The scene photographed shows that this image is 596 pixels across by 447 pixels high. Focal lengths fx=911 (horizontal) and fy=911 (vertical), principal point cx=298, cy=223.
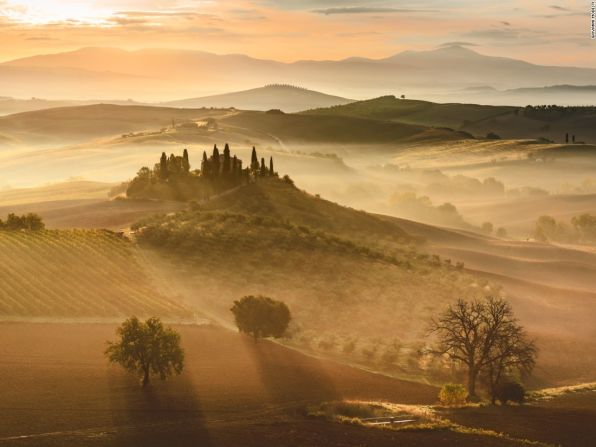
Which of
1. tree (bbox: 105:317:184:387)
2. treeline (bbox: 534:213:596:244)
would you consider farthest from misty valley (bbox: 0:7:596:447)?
treeline (bbox: 534:213:596:244)

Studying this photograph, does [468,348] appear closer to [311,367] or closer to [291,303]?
[311,367]

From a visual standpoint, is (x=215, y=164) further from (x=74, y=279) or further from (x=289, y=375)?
(x=289, y=375)

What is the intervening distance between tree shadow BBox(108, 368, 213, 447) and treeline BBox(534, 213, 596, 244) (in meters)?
95.6

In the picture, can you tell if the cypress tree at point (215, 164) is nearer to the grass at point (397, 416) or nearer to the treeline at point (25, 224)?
the treeline at point (25, 224)

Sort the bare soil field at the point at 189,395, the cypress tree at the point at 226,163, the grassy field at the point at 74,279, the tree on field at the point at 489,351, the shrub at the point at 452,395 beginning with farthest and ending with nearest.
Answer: the cypress tree at the point at 226,163 → the grassy field at the point at 74,279 → the tree on field at the point at 489,351 → the shrub at the point at 452,395 → the bare soil field at the point at 189,395

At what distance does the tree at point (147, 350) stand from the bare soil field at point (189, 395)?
92cm

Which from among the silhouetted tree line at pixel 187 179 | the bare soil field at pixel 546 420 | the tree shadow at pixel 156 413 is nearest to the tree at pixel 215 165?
the silhouetted tree line at pixel 187 179

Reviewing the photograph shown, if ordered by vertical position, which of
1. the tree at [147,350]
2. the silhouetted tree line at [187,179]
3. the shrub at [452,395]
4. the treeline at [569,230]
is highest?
the silhouetted tree line at [187,179]

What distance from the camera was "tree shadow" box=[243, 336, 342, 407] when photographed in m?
52.4

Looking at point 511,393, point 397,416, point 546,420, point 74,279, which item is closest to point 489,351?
point 511,393

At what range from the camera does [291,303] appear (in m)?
74.8

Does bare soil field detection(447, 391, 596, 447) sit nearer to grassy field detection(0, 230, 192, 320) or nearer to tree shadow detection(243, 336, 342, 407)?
tree shadow detection(243, 336, 342, 407)

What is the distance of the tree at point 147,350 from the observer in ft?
177

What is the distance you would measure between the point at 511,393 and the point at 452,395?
13.0 ft
